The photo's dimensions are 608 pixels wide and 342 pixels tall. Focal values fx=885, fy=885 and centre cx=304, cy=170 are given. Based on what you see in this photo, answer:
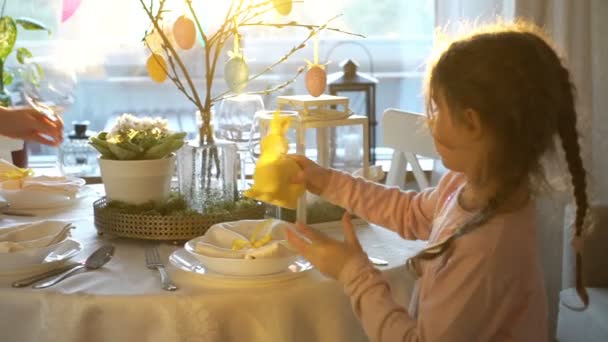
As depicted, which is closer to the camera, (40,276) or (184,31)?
(40,276)

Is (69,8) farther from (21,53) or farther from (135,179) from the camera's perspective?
(135,179)

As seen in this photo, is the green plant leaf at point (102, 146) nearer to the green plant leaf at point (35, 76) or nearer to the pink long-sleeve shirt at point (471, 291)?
the pink long-sleeve shirt at point (471, 291)

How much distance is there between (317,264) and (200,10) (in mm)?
1834

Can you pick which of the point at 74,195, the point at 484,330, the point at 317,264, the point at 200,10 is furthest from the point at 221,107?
the point at 484,330

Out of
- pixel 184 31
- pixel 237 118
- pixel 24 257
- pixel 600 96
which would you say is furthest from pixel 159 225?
pixel 600 96

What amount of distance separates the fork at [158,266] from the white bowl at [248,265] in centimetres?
6

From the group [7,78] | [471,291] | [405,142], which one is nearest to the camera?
[471,291]

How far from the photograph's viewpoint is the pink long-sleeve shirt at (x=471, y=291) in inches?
46.7

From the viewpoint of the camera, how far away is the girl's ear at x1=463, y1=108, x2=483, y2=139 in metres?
1.21

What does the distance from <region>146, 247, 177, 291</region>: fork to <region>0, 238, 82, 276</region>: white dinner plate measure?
0.12 m

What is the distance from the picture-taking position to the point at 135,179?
1687mm

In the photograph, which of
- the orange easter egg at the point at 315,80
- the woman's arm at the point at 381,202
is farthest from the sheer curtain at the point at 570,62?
the woman's arm at the point at 381,202

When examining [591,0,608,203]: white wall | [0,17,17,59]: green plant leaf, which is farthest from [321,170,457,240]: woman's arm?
[0,17,17,59]: green plant leaf

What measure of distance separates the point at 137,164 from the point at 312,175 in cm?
36
